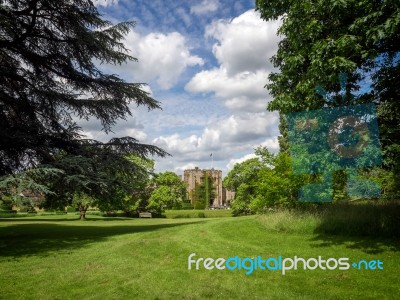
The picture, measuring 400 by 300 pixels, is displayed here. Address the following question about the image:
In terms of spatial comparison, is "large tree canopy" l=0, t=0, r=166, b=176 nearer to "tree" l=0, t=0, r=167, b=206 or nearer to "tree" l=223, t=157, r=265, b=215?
"tree" l=0, t=0, r=167, b=206

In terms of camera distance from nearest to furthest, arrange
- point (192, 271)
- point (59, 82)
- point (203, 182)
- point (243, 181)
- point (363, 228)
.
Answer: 1. point (192, 271)
2. point (363, 228)
3. point (59, 82)
4. point (243, 181)
5. point (203, 182)

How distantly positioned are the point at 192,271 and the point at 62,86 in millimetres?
11697

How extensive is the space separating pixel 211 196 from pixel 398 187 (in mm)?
75866

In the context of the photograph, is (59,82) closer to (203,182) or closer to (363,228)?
(363,228)

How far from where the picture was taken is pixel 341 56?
789 cm

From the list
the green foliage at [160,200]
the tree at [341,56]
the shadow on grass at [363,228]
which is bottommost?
the shadow on grass at [363,228]

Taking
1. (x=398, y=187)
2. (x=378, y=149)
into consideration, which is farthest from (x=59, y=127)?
(x=398, y=187)

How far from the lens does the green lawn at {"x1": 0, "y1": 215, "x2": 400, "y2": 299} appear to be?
247 inches

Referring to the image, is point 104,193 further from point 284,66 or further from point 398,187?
point 398,187

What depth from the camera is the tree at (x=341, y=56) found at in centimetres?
761

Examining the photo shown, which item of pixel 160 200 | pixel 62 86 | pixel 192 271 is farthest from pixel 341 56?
pixel 160 200

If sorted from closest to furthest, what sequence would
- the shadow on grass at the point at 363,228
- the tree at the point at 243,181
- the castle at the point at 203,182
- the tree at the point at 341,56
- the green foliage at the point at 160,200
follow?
the tree at the point at 341,56 < the shadow on grass at the point at 363,228 < the tree at the point at 243,181 < the green foliage at the point at 160,200 < the castle at the point at 203,182

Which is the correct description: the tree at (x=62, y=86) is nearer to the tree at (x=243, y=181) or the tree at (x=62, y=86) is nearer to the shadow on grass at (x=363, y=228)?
the shadow on grass at (x=363, y=228)

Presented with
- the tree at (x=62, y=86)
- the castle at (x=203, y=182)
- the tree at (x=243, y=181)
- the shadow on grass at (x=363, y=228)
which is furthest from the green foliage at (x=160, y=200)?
the castle at (x=203, y=182)
